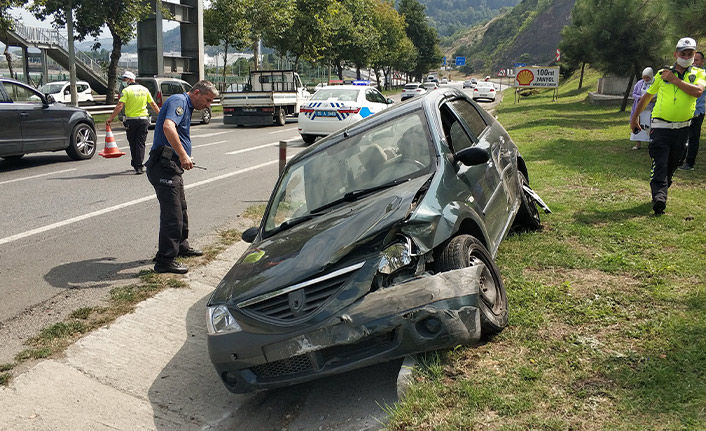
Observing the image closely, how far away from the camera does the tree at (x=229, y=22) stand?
115 ft

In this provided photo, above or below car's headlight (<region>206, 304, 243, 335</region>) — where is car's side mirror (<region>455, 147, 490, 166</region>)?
above

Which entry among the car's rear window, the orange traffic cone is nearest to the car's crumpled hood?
the orange traffic cone

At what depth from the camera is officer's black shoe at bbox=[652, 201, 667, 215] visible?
6741 millimetres

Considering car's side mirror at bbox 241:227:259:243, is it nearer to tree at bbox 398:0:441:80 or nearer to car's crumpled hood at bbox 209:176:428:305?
car's crumpled hood at bbox 209:176:428:305

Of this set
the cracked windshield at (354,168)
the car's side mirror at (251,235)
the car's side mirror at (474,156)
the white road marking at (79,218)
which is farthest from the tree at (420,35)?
the car's side mirror at (474,156)

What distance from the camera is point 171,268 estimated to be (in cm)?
618

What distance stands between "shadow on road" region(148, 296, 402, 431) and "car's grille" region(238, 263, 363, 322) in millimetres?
652

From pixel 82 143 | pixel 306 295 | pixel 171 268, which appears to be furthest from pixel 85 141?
pixel 306 295

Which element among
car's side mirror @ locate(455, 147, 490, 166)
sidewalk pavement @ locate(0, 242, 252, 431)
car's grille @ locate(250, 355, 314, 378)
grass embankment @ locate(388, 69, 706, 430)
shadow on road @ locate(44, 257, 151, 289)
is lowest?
sidewalk pavement @ locate(0, 242, 252, 431)

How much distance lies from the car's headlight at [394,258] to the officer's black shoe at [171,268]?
3.25 m

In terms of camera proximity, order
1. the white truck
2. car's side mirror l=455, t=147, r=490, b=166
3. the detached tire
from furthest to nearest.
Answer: the white truck < car's side mirror l=455, t=147, r=490, b=166 < the detached tire

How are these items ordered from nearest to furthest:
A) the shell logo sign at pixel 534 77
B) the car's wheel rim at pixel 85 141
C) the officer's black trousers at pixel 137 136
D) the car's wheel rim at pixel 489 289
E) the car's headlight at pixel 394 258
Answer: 1. the car's headlight at pixel 394 258
2. the car's wheel rim at pixel 489 289
3. the officer's black trousers at pixel 137 136
4. the car's wheel rim at pixel 85 141
5. the shell logo sign at pixel 534 77

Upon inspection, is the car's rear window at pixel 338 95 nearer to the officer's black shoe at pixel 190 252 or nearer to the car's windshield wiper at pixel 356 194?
the officer's black shoe at pixel 190 252

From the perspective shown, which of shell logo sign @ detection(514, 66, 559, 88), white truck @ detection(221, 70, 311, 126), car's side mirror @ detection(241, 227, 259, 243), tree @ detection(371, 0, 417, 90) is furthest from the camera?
tree @ detection(371, 0, 417, 90)
